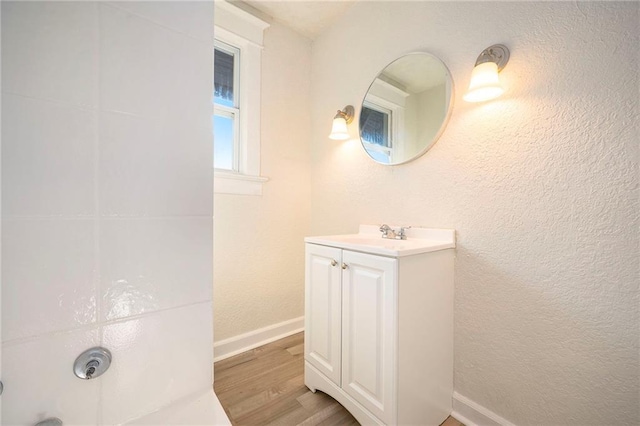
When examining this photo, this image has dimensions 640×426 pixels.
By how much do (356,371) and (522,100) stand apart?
4.61ft

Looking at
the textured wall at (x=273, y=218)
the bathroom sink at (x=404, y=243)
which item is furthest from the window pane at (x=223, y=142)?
the bathroom sink at (x=404, y=243)

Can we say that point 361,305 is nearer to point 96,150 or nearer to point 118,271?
point 118,271

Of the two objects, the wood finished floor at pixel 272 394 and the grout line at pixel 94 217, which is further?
the wood finished floor at pixel 272 394

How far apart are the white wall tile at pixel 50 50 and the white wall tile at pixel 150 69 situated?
0.08 feet

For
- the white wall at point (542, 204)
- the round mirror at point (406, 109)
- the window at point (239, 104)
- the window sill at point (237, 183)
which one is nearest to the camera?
the white wall at point (542, 204)

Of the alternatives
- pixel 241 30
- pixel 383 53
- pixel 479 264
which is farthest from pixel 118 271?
pixel 241 30

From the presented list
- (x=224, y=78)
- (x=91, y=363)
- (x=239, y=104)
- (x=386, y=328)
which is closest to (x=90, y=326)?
(x=91, y=363)

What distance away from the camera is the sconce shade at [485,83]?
1.08 metres

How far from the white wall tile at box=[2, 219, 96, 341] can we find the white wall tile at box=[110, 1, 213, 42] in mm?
473

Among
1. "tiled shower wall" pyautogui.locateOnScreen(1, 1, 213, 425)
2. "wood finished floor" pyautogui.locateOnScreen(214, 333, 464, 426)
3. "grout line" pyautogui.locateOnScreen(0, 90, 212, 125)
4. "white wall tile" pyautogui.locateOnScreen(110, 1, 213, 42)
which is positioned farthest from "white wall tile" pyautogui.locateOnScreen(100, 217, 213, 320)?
"wood finished floor" pyautogui.locateOnScreen(214, 333, 464, 426)

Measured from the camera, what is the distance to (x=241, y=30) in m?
1.84

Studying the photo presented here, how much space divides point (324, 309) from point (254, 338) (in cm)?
86

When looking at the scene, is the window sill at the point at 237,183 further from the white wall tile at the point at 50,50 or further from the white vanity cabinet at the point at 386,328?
the white wall tile at the point at 50,50

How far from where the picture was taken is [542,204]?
3.44ft
